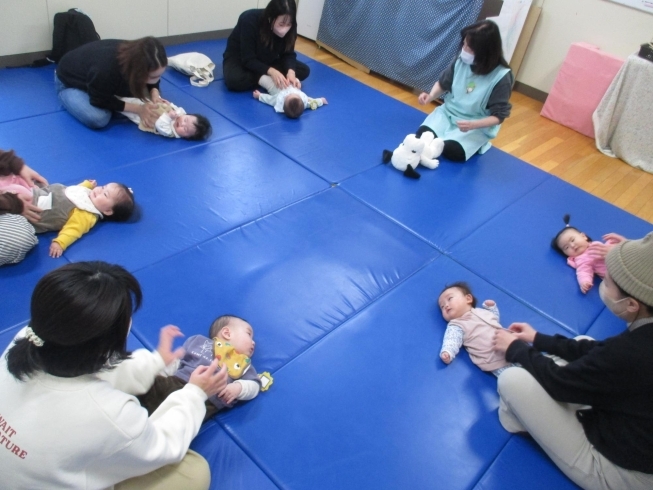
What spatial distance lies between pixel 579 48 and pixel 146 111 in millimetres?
4048

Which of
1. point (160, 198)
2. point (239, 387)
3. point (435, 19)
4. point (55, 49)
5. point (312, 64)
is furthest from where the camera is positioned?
point (312, 64)

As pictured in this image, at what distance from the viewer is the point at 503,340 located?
6.76 feet

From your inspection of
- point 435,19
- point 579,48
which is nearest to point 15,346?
point 435,19

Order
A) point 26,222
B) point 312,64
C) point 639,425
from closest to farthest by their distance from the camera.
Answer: point 639,425, point 26,222, point 312,64

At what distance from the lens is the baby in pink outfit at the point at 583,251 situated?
2.70 m

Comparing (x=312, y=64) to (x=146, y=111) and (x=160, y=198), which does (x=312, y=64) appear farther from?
(x=160, y=198)

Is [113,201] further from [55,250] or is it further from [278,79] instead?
[278,79]

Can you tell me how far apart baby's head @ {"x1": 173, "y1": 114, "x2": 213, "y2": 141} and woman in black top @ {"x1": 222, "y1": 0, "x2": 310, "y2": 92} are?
924mm

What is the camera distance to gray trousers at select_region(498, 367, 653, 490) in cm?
169

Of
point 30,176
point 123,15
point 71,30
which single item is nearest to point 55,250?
point 30,176

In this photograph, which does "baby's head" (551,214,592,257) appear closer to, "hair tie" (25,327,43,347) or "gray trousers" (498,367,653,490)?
"gray trousers" (498,367,653,490)

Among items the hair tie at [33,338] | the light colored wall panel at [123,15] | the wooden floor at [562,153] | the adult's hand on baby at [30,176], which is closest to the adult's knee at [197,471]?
the hair tie at [33,338]

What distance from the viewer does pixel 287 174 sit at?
3.18 meters

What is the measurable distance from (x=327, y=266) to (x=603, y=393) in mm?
1355
